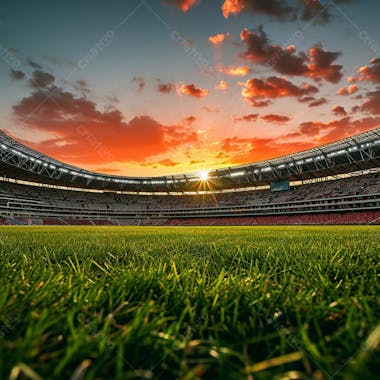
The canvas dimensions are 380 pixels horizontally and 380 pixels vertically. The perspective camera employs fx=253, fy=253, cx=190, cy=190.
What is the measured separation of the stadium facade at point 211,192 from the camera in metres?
41.1

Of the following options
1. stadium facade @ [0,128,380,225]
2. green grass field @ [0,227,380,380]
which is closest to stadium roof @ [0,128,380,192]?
stadium facade @ [0,128,380,225]

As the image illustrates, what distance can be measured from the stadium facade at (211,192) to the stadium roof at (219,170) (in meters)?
0.15

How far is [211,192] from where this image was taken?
228ft

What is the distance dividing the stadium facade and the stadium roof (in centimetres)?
15

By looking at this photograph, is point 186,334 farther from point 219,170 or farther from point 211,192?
point 211,192

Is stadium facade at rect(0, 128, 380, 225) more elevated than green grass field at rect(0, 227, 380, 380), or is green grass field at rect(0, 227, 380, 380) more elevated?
stadium facade at rect(0, 128, 380, 225)

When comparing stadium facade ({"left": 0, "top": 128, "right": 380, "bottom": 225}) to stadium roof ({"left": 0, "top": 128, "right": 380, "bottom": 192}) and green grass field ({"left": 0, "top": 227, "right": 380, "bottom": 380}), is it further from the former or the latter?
green grass field ({"left": 0, "top": 227, "right": 380, "bottom": 380})

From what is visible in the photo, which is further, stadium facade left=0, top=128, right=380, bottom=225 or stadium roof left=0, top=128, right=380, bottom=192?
stadium facade left=0, top=128, right=380, bottom=225

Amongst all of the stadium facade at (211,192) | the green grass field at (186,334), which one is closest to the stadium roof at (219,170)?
the stadium facade at (211,192)

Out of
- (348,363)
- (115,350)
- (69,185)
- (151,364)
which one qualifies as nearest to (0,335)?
(115,350)

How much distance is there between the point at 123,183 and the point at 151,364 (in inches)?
2505

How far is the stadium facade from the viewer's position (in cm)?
4106

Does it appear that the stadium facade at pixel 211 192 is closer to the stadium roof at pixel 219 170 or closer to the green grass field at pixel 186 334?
the stadium roof at pixel 219 170

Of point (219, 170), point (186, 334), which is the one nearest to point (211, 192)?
point (219, 170)
